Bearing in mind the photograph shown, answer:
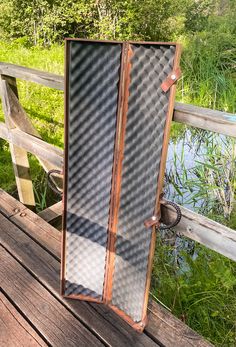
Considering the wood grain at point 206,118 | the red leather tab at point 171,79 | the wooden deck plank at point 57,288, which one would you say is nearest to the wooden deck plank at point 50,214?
the wooden deck plank at point 57,288

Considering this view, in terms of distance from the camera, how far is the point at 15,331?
154cm

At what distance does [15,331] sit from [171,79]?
124 centimetres

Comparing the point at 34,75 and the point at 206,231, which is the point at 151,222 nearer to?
the point at 206,231

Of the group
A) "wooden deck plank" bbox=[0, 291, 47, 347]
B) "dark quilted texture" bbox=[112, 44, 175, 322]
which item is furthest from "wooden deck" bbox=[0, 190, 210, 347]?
"dark quilted texture" bbox=[112, 44, 175, 322]

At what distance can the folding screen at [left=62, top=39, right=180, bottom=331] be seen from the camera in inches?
50.7

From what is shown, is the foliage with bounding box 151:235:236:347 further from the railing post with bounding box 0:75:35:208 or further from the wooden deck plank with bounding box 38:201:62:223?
the railing post with bounding box 0:75:35:208

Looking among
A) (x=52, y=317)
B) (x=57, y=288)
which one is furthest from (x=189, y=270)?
(x=52, y=317)

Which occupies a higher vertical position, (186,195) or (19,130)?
(19,130)

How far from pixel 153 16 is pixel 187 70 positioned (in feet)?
24.4

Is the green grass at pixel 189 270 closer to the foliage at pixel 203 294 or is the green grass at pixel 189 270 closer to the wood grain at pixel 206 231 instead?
the foliage at pixel 203 294

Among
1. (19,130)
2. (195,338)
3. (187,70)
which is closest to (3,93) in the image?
(19,130)

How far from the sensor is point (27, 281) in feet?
5.89

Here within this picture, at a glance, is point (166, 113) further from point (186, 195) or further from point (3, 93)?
point (186, 195)

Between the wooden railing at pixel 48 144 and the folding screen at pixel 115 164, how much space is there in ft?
0.48
